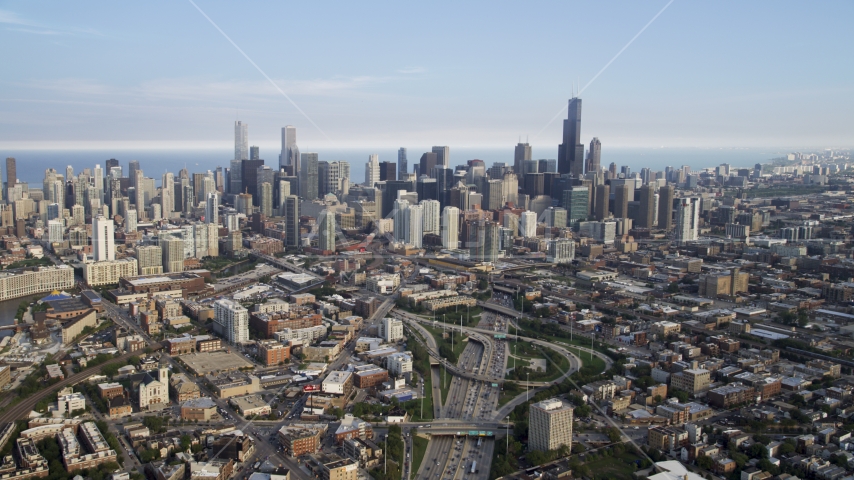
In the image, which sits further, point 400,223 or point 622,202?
point 622,202

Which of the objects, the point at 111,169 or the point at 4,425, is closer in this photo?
the point at 4,425

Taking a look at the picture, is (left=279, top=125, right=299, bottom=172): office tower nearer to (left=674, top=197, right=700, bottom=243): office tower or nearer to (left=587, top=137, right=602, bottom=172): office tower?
(left=587, top=137, right=602, bottom=172): office tower

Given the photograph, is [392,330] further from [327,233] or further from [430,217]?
[430,217]

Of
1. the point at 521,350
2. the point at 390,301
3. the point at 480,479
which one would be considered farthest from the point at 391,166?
the point at 480,479

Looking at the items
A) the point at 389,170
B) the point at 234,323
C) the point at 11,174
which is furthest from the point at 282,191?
the point at 234,323

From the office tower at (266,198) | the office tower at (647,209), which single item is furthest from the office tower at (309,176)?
the office tower at (647,209)

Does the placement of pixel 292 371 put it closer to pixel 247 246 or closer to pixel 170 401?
pixel 170 401
